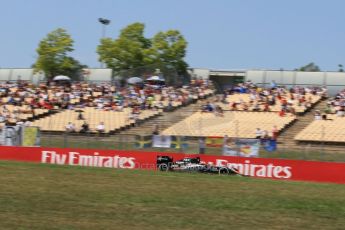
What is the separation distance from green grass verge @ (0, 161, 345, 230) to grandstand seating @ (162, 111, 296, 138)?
14.3m

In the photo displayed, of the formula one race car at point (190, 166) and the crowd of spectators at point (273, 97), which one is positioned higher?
the crowd of spectators at point (273, 97)

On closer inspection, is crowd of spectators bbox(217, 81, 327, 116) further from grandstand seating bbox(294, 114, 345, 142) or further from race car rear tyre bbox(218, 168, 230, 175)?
race car rear tyre bbox(218, 168, 230, 175)

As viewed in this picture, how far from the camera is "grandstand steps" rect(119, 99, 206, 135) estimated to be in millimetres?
35375

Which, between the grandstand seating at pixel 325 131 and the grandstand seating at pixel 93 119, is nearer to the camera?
the grandstand seating at pixel 325 131

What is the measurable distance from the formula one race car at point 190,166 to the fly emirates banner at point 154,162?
1.16 metres

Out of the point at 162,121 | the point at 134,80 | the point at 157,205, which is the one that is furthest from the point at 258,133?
the point at 157,205

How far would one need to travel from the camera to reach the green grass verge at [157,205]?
10766mm

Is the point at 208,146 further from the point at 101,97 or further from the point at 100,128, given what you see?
the point at 101,97

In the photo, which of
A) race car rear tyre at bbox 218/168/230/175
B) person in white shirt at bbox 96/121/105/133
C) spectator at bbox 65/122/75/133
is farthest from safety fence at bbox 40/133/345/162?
spectator at bbox 65/122/75/133

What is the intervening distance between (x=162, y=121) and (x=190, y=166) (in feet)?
40.0

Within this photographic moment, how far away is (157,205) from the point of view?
13062 millimetres

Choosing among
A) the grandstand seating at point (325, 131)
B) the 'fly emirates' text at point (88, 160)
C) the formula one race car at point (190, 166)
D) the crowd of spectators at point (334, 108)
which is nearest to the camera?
the formula one race car at point (190, 166)

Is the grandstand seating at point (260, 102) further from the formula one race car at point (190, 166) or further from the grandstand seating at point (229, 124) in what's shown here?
the formula one race car at point (190, 166)

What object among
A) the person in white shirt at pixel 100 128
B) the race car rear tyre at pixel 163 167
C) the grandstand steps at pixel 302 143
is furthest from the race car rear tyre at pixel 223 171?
the person in white shirt at pixel 100 128
